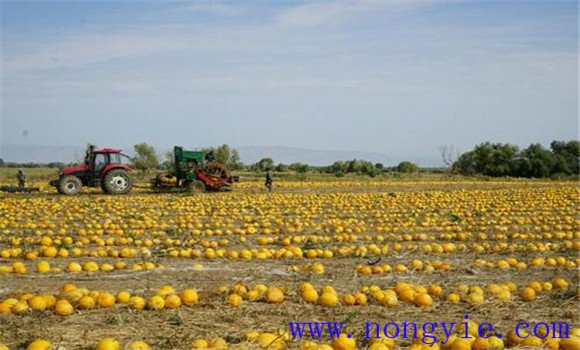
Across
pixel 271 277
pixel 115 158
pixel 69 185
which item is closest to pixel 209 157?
pixel 115 158

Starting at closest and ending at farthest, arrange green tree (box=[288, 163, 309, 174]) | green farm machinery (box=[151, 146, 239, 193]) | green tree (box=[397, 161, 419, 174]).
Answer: green farm machinery (box=[151, 146, 239, 193]) < green tree (box=[288, 163, 309, 174]) < green tree (box=[397, 161, 419, 174])

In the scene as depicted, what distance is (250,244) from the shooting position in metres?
11.4

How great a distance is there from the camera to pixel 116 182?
22.2 metres

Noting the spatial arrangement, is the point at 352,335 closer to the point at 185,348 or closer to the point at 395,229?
the point at 185,348

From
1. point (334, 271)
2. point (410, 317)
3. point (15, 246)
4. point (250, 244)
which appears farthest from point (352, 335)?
point (15, 246)

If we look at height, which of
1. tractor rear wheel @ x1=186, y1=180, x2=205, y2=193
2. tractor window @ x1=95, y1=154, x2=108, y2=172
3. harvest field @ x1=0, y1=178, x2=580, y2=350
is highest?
tractor window @ x1=95, y1=154, x2=108, y2=172

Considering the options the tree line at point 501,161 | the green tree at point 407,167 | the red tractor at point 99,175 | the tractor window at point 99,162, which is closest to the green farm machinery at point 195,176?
the red tractor at point 99,175

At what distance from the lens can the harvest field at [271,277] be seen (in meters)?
5.34

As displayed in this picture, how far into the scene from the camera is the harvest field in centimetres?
534

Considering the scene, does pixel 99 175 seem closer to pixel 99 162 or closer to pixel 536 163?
pixel 99 162

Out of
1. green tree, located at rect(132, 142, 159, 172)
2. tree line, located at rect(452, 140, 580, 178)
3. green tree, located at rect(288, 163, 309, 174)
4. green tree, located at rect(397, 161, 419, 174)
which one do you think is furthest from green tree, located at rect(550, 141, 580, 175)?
green tree, located at rect(132, 142, 159, 172)

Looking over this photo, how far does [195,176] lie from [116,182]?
303 centimetres

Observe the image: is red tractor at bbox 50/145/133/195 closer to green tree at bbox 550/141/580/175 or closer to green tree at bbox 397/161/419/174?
green tree at bbox 550/141/580/175

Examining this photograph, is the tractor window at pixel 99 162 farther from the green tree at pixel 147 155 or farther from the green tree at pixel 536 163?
the green tree at pixel 536 163
